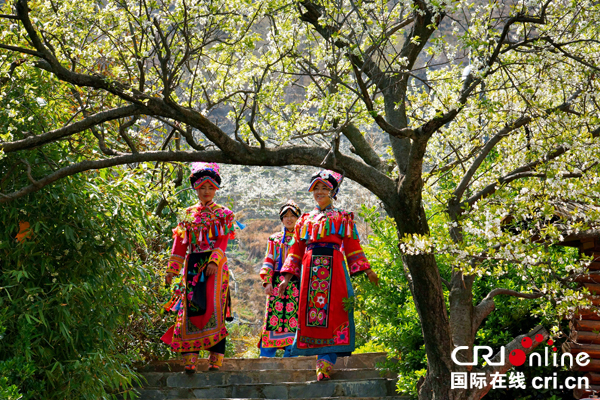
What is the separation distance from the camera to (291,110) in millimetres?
6469

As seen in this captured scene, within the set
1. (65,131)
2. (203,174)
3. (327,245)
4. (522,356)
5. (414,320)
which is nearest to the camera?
(65,131)

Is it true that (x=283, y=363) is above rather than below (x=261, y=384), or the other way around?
above

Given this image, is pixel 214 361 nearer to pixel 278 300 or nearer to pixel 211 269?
pixel 211 269

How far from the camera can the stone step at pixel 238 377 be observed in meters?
6.07

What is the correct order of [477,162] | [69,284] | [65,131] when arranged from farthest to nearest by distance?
[477,162] → [69,284] → [65,131]

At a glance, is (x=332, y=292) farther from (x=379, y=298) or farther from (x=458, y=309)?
(x=458, y=309)

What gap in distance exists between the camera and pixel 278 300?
697 cm

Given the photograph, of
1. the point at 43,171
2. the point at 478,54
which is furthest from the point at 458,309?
the point at 43,171

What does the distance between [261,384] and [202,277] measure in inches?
48.6

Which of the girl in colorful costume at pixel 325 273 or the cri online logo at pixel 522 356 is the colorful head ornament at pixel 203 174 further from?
the cri online logo at pixel 522 356

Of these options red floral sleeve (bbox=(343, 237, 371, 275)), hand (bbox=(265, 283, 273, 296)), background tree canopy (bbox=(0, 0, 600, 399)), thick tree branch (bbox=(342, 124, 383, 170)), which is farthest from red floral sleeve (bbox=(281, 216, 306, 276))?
thick tree branch (bbox=(342, 124, 383, 170))

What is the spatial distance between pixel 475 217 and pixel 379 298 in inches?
94.0

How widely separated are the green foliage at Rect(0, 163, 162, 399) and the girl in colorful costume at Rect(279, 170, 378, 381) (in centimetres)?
170

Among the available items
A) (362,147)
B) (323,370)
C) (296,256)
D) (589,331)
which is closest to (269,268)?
(296,256)
